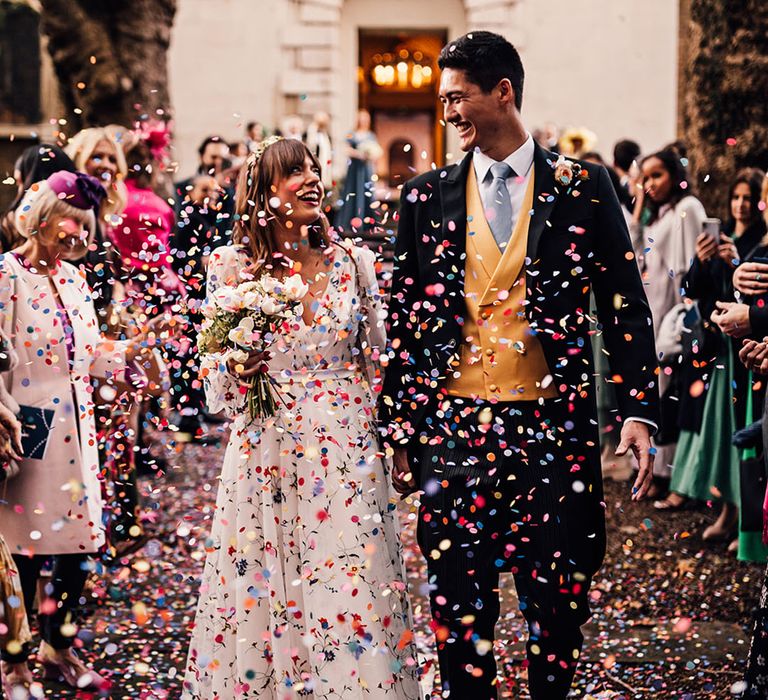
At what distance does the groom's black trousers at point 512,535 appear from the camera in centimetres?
389

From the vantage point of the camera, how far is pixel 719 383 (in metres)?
7.34

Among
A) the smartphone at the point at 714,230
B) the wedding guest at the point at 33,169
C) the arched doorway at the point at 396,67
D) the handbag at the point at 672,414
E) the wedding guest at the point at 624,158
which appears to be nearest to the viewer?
the wedding guest at the point at 33,169

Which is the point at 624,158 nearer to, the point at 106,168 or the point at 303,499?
the point at 106,168

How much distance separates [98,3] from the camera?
12938mm

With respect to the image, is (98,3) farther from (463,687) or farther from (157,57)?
(463,687)

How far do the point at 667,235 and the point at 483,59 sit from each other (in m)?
4.27

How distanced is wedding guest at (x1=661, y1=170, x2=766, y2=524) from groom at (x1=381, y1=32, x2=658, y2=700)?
2.78 m

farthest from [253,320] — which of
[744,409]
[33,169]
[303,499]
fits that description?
[744,409]

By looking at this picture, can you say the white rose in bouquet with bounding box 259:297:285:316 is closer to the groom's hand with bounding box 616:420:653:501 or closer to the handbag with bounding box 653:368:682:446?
the groom's hand with bounding box 616:420:653:501

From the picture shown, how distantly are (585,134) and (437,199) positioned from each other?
409 inches

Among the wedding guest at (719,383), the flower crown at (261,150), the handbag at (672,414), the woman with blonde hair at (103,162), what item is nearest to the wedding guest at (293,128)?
the flower crown at (261,150)

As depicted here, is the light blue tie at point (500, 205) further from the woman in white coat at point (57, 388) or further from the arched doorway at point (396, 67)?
the arched doorway at point (396, 67)

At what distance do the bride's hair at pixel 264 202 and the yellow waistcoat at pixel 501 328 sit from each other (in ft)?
2.48

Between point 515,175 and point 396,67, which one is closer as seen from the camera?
point 515,175
